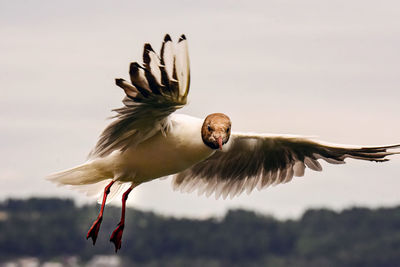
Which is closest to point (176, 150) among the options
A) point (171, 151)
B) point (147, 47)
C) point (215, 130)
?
point (171, 151)

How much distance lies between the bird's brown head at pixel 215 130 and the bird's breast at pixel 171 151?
115mm

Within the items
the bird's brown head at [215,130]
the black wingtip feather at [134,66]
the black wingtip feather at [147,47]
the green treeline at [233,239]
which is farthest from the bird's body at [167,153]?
the green treeline at [233,239]

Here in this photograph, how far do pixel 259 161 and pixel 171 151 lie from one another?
76.9 inches

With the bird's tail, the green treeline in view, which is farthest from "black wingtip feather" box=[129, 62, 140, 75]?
the green treeline

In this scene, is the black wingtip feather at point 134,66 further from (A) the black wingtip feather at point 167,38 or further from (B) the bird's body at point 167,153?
(B) the bird's body at point 167,153

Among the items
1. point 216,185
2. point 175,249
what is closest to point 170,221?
point 175,249

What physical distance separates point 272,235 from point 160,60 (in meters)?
60.4

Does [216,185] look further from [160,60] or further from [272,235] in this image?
[272,235]

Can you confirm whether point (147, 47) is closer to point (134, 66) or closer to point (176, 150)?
point (134, 66)

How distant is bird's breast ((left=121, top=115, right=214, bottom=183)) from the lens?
10438mm

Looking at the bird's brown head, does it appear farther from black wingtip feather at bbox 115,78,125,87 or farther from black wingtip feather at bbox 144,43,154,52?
black wingtip feather at bbox 144,43,154,52

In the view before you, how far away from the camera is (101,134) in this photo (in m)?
10.6

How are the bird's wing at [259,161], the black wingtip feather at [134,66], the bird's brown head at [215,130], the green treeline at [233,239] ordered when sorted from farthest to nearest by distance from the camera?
1. the green treeline at [233,239]
2. the bird's wing at [259,161]
3. the bird's brown head at [215,130]
4. the black wingtip feather at [134,66]

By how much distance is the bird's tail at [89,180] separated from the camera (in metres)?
11.4
